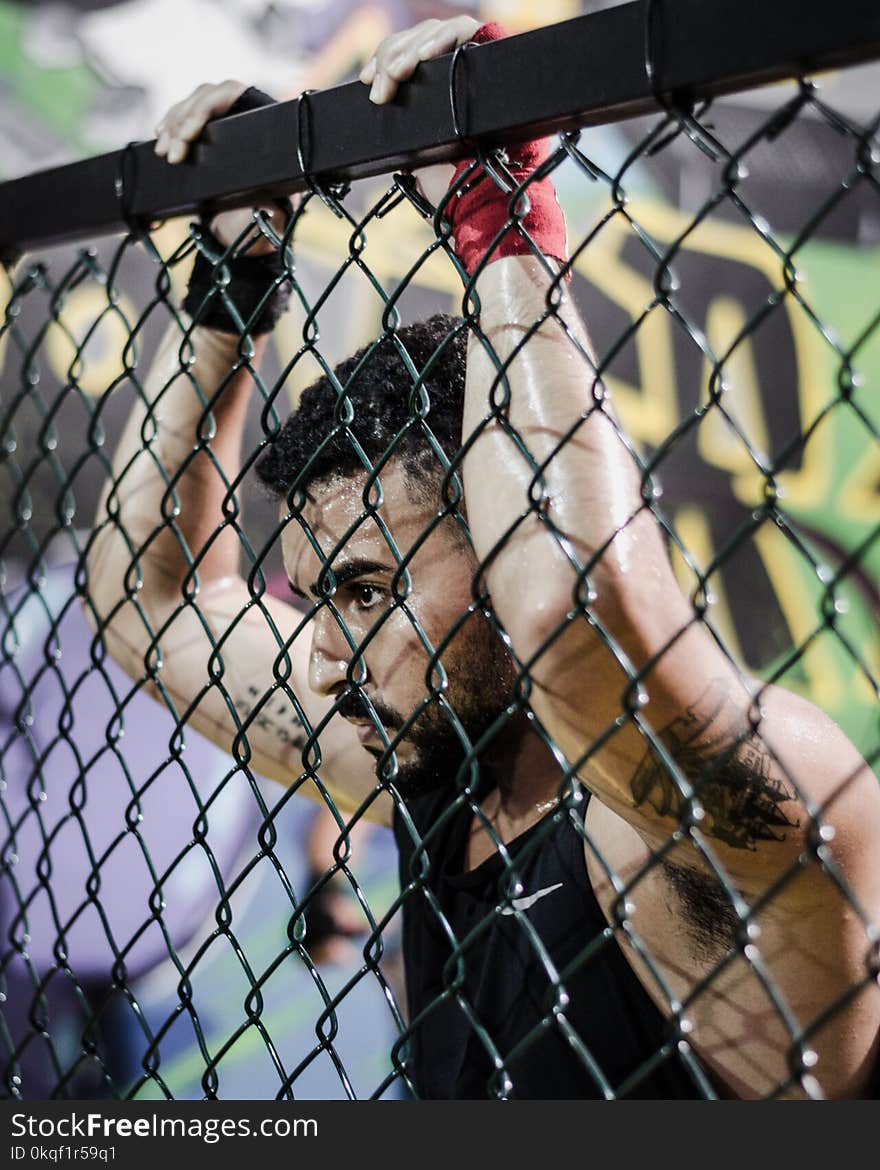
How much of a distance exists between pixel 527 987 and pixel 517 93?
2.82 feet

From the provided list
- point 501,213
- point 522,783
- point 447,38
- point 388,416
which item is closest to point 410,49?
point 447,38

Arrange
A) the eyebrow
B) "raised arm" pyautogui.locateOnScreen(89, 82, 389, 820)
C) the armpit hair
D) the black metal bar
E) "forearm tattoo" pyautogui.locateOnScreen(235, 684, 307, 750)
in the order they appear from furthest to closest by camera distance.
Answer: "forearm tattoo" pyautogui.locateOnScreen(235, 684, 307, 750) → "raised arm" pyautogui.locateOnScreen(89, 82, 389, 820) → the eyebrow → the armpit hair → the black metal bar

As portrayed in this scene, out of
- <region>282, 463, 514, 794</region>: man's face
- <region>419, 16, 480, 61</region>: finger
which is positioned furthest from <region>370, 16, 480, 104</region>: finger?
<region>282, 463, 514, 794</region>: man's face

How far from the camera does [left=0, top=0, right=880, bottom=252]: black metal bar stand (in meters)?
0.70

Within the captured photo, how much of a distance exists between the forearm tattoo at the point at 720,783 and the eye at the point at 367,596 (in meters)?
0.47

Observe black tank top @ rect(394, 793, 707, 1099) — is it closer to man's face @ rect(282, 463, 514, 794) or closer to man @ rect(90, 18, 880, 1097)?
man @ rect(90, 18, 880, 1097)

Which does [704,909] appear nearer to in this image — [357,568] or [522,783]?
[522,783]

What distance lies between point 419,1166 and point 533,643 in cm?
42

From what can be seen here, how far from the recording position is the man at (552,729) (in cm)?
79

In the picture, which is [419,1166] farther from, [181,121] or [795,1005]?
[181,121]

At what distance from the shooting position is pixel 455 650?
1233 millimetres

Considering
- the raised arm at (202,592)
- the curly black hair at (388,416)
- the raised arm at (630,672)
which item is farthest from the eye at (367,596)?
the raised arm at (630,672)

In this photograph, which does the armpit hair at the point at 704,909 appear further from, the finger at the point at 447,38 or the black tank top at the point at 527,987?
the finger at the point at 447,38

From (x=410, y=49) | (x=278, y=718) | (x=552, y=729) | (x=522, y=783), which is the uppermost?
(x=410, y=49)
